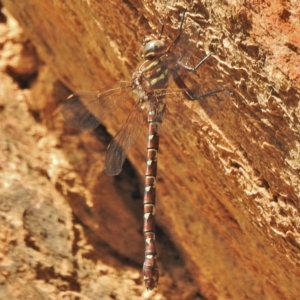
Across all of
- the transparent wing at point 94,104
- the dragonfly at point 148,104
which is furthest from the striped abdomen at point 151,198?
the transparent wing at point 94,104

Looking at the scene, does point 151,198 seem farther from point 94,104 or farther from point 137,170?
point 137,170

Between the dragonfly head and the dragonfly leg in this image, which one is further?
the dragonfly head

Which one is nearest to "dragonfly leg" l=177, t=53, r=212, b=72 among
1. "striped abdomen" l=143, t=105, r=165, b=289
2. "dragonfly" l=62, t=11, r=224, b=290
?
"dragonfly" l=62, t=11, r=224, b=290

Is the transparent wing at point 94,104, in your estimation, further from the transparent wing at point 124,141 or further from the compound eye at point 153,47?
the compound eye at point 153,47

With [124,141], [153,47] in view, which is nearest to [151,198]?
[124,141]

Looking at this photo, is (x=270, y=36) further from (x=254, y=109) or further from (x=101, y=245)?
(x=101, y=245)

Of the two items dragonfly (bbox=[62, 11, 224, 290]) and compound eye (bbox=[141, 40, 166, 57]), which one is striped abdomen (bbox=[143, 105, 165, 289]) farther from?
compound eye (bbox=[141, 40, 166, 57])

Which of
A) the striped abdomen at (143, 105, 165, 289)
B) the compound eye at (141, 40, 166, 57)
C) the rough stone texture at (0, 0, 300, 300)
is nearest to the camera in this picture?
the rough stone texture at (0, 0, 300, 300)
